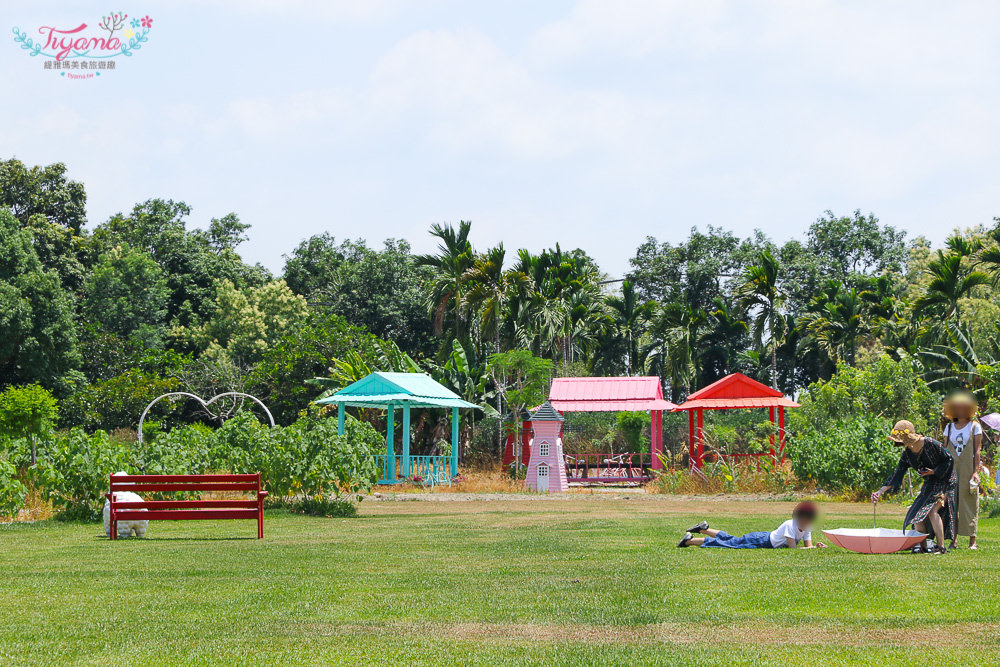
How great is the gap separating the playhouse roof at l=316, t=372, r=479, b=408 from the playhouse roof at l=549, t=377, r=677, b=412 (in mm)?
3770

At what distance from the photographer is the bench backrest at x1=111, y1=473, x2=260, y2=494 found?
1277cm

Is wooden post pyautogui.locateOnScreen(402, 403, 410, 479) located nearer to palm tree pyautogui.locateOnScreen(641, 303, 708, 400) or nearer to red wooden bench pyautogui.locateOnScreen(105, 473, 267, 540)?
red wooden bench pyautogui.locateOnScreen(105, 473, 267, 540)

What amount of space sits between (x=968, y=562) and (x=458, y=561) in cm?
482

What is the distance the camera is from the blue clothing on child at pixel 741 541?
445 inches

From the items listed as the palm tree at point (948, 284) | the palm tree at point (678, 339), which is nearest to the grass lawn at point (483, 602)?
the palm tree at point (948, 284)

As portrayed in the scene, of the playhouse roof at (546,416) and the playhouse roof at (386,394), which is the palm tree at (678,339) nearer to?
the playhouse roof at (386,394)

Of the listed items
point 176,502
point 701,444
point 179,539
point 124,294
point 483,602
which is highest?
point 124,294

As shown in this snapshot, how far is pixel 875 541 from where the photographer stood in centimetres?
1064

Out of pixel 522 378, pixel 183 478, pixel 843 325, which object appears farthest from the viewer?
pixel 843 325

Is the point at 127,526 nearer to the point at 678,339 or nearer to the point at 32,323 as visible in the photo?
the point at 32,323

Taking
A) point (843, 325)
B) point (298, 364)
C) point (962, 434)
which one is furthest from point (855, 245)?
point (962, 434)

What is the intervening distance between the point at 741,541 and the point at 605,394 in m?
20.9

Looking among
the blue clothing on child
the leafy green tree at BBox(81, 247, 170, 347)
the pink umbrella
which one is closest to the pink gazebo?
the blue clothing on child

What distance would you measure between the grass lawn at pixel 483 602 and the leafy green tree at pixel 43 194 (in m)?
38.5
